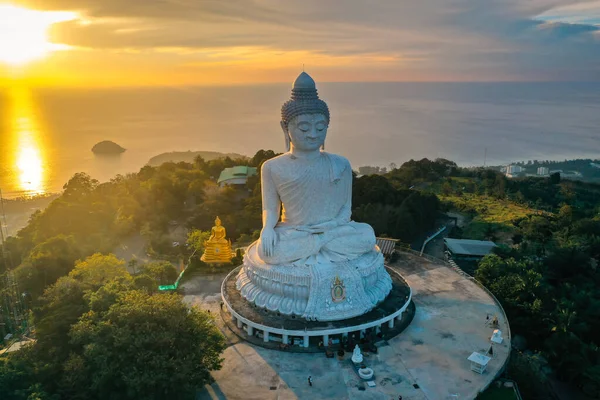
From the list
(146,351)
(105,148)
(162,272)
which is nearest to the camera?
(146,351)

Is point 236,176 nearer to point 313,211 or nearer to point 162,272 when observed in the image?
point 162,272

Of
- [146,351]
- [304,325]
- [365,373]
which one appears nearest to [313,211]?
[304,325]

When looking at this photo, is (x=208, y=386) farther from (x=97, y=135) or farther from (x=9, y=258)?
(x=97, y=135)

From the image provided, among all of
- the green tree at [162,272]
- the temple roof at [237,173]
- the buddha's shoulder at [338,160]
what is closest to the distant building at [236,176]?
the temple roof at [237,173]

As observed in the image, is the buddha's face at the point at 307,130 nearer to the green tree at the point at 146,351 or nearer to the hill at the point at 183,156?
the green tree at the point at 146,351

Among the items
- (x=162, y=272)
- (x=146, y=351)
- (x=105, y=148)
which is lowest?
(x=105, y=148)

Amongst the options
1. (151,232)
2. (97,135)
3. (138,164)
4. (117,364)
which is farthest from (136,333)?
(97,135)
